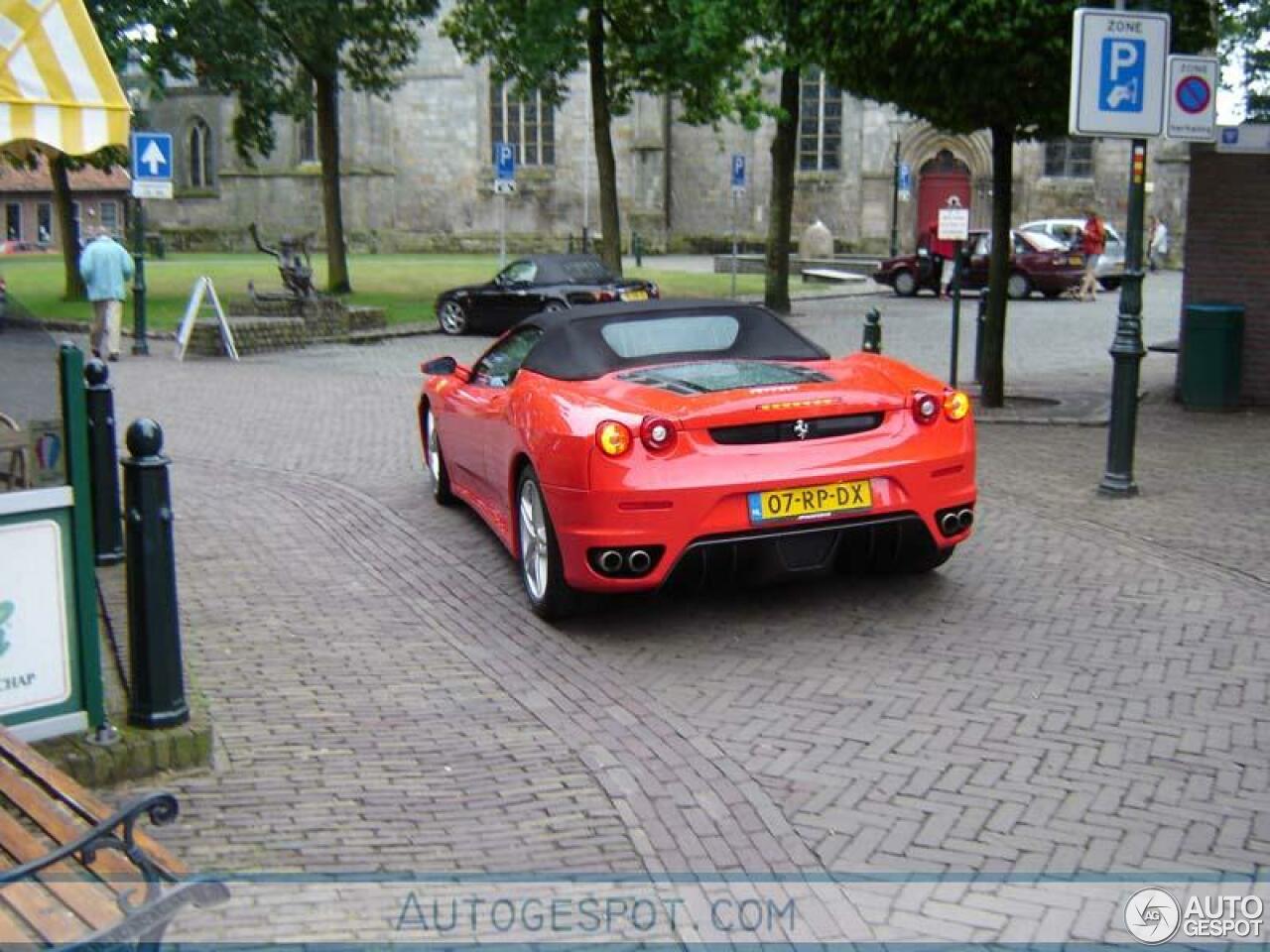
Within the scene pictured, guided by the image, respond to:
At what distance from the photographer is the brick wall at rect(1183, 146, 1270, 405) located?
1404 centimetres

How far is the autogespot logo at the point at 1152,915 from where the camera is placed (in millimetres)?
3951

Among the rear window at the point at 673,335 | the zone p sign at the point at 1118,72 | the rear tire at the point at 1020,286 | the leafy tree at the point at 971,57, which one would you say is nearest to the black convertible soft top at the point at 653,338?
the rear window at the point at 673,335

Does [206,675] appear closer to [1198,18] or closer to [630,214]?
[1198,18]

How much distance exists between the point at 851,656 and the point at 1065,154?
43.1 metres

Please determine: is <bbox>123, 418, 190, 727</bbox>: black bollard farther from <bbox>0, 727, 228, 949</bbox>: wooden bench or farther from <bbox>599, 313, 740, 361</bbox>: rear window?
<bbox>599, 313, 740, 361</bbox>: rear window

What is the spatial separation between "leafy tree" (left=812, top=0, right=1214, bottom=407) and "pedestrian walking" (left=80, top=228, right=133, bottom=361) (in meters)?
9.72

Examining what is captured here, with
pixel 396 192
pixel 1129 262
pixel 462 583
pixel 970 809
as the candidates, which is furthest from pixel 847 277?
pixel 970 809

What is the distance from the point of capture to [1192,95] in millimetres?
10336

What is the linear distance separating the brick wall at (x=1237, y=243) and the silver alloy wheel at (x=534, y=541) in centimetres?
939

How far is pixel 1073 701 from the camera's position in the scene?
19.3ft

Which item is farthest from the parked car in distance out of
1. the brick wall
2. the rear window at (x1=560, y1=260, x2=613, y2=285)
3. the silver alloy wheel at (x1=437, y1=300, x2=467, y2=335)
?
the brick wall

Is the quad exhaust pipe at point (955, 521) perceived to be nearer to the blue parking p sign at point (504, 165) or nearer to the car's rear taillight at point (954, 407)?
the car's rear taillight at point (954, 407)

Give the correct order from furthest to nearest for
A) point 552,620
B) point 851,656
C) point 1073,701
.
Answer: point 552,620, point 851,656, point 1073,701

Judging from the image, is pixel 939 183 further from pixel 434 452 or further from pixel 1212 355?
pixel 434 452
